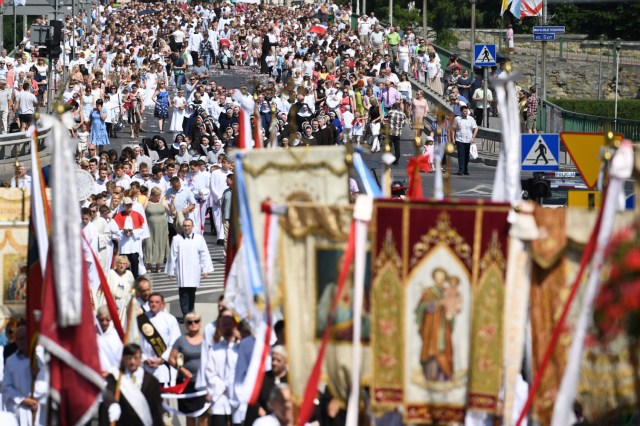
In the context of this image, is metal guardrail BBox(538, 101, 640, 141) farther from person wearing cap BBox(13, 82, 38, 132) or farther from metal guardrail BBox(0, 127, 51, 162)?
person wearing cap BBox(13, 82, 38, 132)

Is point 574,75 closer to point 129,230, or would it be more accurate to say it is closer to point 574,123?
point 574,123

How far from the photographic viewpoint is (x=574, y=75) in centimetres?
7925

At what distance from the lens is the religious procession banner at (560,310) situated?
11.5 metres

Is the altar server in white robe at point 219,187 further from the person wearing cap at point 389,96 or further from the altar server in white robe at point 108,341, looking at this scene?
the person wearing cap at point 389,96

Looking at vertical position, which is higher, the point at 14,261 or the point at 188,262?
the point at 14,261

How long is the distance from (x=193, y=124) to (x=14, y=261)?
20208 mm

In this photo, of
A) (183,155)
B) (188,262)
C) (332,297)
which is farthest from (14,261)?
(183,155)

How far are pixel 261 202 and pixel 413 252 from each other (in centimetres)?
141

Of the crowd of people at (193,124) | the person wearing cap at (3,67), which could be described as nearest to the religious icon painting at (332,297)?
the crowd of people at (193,124)

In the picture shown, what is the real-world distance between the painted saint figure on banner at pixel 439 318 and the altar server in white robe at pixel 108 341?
12.3 ft

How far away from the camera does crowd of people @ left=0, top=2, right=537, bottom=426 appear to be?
1508 cm

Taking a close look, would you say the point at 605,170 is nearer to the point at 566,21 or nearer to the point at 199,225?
the point at 199,225

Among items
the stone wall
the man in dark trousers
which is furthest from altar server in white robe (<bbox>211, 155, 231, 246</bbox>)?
the stone wall

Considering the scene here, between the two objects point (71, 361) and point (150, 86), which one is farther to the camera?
point (150, 86)
